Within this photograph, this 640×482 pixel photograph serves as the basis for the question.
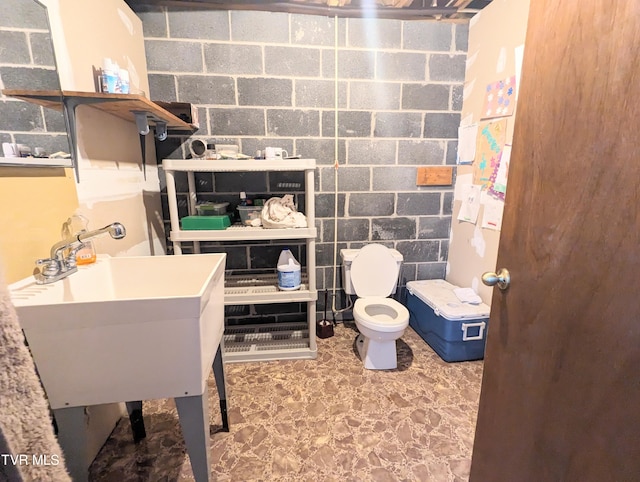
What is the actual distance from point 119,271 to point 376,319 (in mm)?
1478

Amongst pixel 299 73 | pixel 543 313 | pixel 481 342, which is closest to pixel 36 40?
pixel 299 73

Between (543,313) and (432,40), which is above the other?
(432,40)

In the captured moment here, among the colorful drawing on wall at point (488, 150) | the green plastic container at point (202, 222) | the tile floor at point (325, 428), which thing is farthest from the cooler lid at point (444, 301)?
the green plastic container at point (202, 222)

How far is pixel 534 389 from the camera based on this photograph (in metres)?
0.82

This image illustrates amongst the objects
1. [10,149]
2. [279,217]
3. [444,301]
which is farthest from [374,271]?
[10,149]

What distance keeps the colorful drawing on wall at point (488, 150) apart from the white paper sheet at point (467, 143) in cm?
5

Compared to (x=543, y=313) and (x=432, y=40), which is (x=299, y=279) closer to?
(x=543, y=313)

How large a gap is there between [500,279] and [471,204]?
1.52 meters

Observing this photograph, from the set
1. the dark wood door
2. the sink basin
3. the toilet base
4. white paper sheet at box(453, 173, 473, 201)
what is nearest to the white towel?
the sink basin

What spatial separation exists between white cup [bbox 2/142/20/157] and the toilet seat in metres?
1.79

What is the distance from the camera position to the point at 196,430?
3.28 feet

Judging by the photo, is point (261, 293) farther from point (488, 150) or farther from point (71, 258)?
point (488, 150)

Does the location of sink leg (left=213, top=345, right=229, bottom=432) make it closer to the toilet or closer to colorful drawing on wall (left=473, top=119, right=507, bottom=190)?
the toilet

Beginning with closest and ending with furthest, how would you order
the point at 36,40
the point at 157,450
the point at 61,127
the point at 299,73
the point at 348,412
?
the point at 36,40, the point at 61,127, the point at 157,450, the point at 348,412, the point at 299,73
